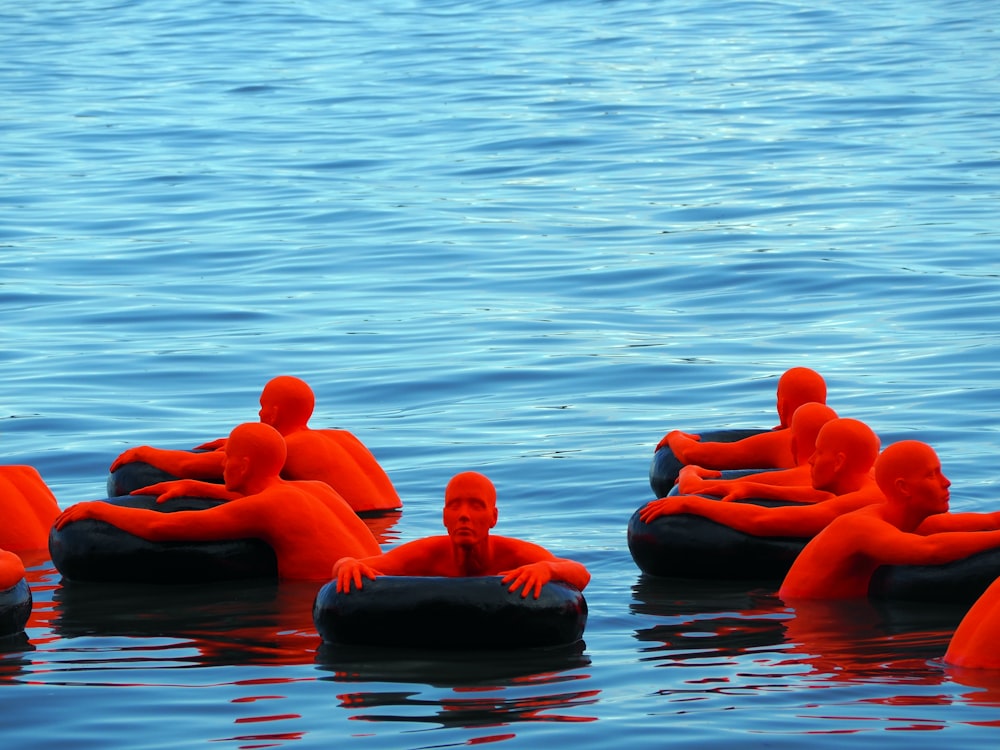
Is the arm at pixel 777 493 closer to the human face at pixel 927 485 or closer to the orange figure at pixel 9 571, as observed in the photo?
the human face at pixel 927 485

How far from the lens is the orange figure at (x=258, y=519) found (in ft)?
39.2

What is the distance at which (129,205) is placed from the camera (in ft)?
106

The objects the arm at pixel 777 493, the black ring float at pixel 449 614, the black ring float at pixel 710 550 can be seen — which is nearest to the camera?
the black ring float at pixel 449 614

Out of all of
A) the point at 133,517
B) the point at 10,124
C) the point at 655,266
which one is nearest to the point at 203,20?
the point at 10,124

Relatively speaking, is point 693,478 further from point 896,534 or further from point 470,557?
point 470,557

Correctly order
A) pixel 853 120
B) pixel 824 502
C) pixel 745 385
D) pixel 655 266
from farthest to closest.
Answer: pixel 853 120, pixel 655 266, pixel 745 385, pixel 824 502

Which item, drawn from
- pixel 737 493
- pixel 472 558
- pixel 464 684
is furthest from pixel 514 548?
pixel 737 493

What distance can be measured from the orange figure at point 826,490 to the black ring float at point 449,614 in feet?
6.38

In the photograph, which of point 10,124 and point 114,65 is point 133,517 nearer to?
point 10,124

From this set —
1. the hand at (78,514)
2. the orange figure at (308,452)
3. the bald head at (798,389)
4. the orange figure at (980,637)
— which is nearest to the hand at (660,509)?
the bald head at (798,389)

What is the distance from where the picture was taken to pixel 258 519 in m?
12.0

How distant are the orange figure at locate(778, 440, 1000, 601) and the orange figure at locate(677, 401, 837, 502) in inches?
32.6

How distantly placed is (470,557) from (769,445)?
3.57m

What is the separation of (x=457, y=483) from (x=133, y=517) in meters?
2.63
